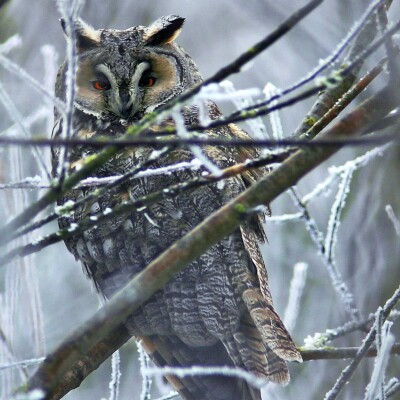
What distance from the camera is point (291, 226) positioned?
6.44 meters

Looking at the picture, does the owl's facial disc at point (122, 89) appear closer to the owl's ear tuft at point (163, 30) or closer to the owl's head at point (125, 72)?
the owl's head at point (125, 72)

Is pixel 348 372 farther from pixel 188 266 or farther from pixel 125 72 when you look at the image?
pixel 125 72

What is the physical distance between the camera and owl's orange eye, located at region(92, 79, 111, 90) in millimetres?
3135

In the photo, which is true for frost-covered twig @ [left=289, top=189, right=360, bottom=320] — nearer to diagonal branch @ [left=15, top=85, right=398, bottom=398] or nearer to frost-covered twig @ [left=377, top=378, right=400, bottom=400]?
frost-covered twig @ [left=377, top=378, right=400, bottom=400]

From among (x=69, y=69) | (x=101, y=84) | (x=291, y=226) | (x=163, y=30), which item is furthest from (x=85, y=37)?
(x=291, y=226)

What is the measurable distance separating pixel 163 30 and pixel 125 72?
379 millimetres

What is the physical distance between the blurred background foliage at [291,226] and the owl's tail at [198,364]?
1486 mm

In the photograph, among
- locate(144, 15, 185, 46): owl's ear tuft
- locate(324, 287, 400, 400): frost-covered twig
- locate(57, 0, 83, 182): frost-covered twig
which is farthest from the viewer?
locate(144, 15, 185, 46): owl's ear tuft

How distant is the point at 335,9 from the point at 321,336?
3382 millimetres

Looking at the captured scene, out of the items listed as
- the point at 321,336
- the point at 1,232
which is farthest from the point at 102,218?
the point at 321,336

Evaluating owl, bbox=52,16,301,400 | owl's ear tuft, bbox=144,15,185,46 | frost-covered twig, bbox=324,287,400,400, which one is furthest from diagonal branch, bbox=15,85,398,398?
owl's ear tuft, bbox=144,15,185,46

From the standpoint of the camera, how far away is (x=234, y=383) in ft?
8.95

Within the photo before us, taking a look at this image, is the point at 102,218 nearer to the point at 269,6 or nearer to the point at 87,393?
the point at 269,6

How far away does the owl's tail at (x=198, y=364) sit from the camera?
2.71 metres
